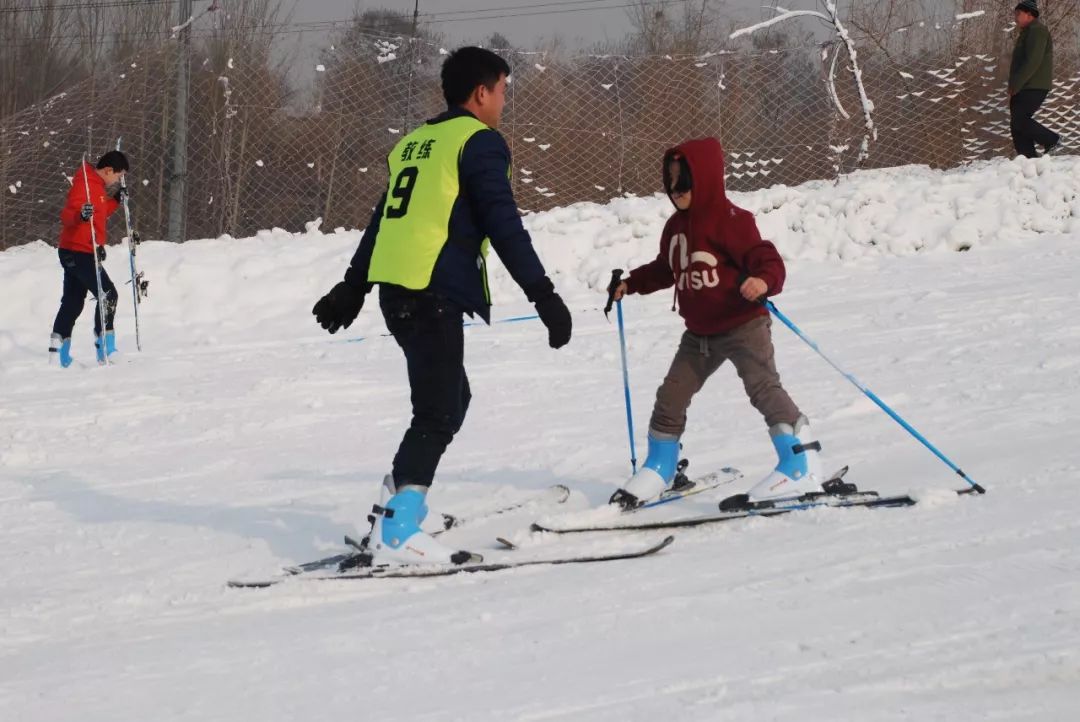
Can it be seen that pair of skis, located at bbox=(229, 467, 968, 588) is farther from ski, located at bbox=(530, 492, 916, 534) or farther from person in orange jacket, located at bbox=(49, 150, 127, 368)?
person in orange jacket, located at bbox=(49, 150, 127, 368)

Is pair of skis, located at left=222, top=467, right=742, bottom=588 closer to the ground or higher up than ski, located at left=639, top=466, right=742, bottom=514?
higher up

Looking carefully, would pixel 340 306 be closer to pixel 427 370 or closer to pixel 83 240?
pixel 427 370

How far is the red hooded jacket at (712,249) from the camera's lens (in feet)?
14.7

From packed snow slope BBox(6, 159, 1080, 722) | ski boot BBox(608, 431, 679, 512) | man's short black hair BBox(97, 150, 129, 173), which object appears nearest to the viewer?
packed snow slope BBox(6, 159, 1080, 722)

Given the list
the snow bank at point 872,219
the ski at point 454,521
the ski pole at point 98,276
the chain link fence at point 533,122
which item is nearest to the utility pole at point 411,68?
the chain link fence at point 533,122

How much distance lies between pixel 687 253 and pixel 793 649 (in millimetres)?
2028

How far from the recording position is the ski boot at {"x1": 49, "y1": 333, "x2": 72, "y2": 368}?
32.6ft

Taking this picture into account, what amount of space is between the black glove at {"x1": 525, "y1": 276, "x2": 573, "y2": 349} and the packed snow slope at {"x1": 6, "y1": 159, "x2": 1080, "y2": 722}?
76 cm

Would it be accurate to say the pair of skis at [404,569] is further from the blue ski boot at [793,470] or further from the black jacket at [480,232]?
the black jacket at [480,232]

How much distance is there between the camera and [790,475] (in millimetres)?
4484

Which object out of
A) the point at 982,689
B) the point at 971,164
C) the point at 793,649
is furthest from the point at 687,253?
the point at 971,164

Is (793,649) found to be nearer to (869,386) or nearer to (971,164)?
(869,386)

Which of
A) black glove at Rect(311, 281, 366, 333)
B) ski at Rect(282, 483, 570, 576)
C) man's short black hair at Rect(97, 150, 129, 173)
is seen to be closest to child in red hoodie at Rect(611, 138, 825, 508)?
ski at Rect(282, 483, 570, 576)

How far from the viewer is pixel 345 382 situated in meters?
8.27
